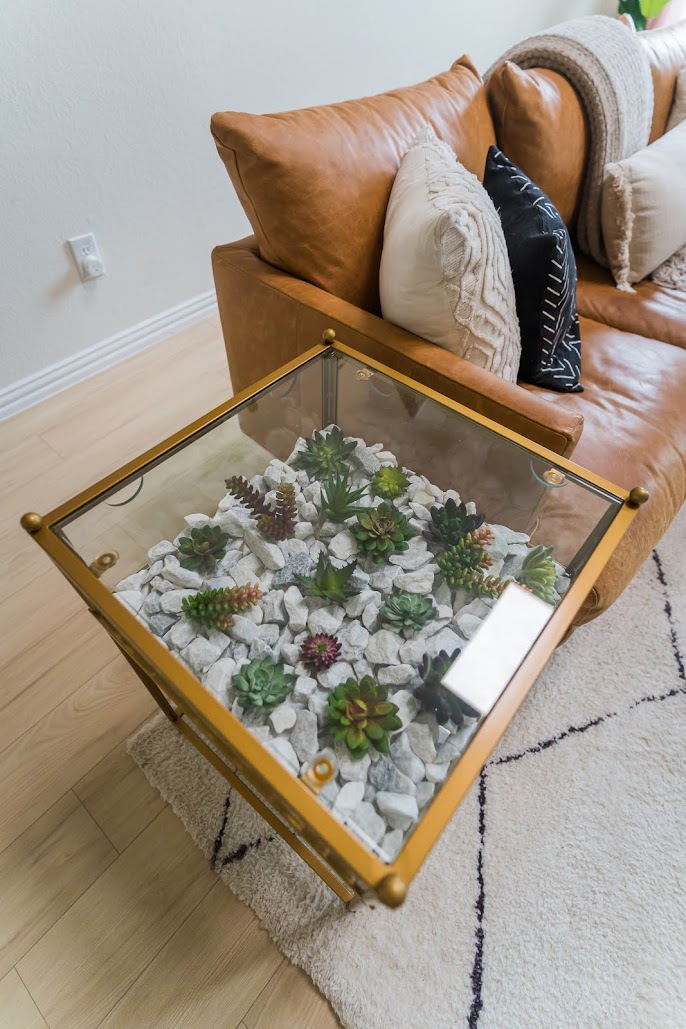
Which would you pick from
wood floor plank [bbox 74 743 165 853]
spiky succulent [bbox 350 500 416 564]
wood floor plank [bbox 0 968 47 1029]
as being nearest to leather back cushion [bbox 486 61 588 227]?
spiky succulent [bbox 350 500 416 564]

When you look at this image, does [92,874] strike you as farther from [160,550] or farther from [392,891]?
[392,891]

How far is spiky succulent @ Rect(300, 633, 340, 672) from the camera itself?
2.12ft

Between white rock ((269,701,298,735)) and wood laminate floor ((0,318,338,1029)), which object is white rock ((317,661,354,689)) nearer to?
white rock ((269,701,298,735))

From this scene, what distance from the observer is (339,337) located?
3.21 feet

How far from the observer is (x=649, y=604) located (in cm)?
126

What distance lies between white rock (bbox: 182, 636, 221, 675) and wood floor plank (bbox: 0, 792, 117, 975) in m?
0.51

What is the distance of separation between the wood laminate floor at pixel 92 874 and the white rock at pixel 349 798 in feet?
1.58

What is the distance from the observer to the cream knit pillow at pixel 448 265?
33.2 inches

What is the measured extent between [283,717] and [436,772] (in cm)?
17

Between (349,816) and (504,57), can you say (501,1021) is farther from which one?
(504,57)

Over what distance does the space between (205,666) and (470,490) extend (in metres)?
0.46

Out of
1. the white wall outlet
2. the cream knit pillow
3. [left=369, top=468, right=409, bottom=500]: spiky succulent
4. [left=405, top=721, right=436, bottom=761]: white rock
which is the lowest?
the white wall outlet

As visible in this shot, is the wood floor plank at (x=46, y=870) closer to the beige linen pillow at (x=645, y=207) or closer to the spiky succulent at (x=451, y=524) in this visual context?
the spiky succulent at (x=451, y=524)

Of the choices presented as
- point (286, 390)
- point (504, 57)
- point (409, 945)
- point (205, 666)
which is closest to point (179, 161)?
point (504, 57)
